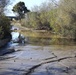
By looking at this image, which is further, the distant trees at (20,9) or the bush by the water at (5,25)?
the distant trees at (20,9)

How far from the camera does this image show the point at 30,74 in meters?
13.3

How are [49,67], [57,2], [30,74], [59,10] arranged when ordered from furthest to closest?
1. [57,2]
2. [59,10]
3. [49,67]
4. [30,74]

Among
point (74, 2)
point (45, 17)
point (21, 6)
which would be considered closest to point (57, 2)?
point (74, 2)

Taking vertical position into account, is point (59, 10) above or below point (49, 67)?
above

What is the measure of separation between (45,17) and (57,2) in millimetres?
17306

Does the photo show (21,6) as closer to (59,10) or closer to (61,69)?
(59,10)

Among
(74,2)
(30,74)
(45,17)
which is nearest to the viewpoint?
(30,74)

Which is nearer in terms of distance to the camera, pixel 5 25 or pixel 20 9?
pixel 5 25

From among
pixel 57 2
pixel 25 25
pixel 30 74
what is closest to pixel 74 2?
pixel 57 2

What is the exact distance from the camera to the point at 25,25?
71.3 m

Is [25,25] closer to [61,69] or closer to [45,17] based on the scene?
[45,17]

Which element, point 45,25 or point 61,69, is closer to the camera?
point 61,69

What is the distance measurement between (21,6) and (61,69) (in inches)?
2847

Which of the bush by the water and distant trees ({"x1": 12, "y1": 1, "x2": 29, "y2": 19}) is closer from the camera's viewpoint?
the bush by the water
